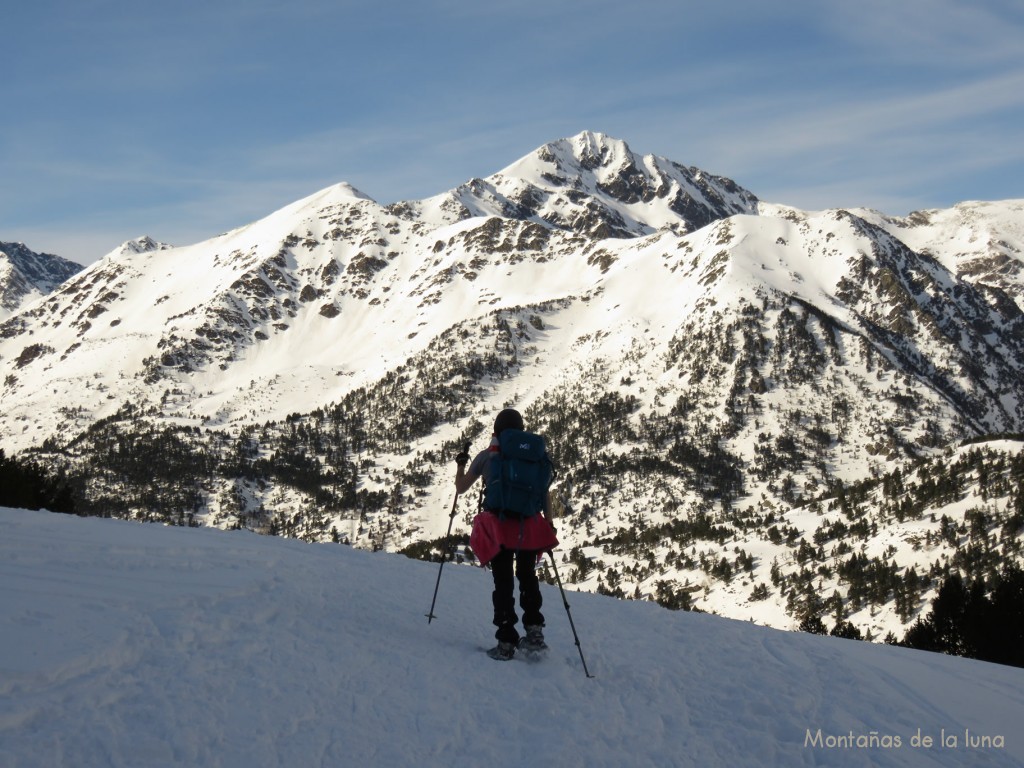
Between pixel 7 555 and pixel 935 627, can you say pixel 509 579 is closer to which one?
pixel 7 555

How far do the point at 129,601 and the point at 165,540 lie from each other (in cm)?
681

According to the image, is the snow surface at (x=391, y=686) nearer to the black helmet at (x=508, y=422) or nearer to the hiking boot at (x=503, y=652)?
the hiking boot at (x=503, y=652)

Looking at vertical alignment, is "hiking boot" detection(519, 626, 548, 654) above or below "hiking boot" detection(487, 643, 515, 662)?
above

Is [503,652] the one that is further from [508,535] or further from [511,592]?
[508,535]

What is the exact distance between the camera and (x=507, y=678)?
935 cm

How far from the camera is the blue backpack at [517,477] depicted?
10.3m

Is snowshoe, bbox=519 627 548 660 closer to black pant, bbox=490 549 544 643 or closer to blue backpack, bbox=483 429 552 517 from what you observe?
black pant, bbox=490 549 544 643

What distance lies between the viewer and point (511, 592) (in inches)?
414

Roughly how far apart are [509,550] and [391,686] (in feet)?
8.90

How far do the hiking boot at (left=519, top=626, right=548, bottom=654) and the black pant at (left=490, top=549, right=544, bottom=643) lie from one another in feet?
0.28

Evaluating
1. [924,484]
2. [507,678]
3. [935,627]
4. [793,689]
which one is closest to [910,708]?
[793,689]

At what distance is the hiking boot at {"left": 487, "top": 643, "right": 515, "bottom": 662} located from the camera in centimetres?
1023

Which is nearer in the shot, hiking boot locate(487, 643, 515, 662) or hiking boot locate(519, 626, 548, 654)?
hiking boot locate(487, 643, 515, 662)

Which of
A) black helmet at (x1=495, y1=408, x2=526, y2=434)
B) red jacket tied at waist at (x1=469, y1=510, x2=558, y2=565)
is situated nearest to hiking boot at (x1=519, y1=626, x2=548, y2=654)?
red jacket tied at waist at (x1=469, y1=510, x2=558, y2=565)
